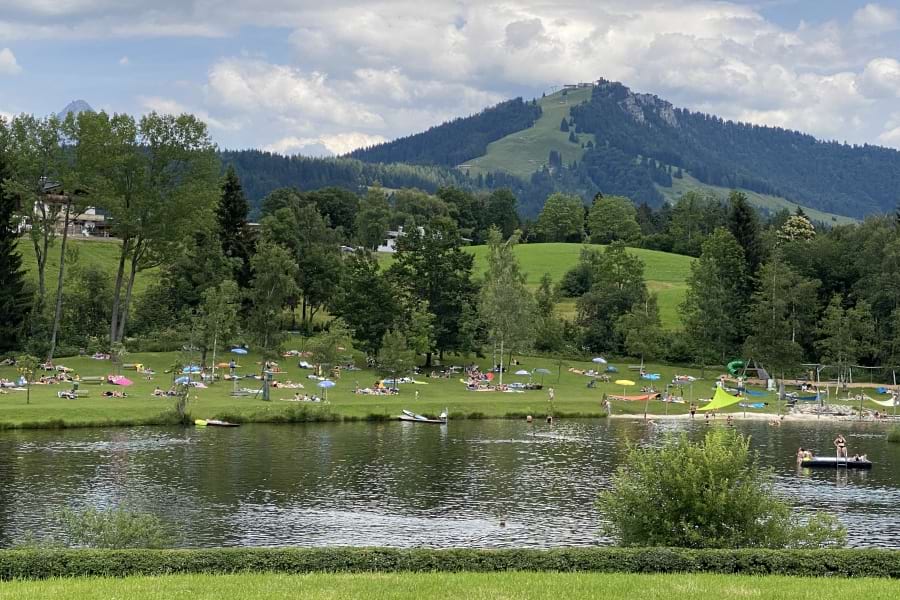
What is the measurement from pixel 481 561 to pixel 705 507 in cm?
956

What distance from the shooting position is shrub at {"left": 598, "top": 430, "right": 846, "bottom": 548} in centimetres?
3562

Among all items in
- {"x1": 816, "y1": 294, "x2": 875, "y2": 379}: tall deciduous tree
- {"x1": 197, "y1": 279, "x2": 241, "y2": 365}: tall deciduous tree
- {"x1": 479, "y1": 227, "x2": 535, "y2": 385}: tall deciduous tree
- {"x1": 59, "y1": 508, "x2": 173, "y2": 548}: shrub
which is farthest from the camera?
{"x1": 816, "y1": 294, "x2": 875, "y2": 379}: tall deciduous tree

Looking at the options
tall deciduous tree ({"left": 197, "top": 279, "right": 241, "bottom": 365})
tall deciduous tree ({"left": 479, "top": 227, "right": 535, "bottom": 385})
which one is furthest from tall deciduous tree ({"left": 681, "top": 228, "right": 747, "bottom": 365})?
tall deciduous tree ({"left": 197, "top": 279, "right": 241, "bottom": 365})

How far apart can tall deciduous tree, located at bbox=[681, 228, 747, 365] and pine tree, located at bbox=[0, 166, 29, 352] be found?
79.5 m

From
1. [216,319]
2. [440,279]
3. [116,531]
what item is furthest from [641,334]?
[116,531]

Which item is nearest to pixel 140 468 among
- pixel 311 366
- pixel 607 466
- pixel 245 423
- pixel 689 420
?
pixel 245 423

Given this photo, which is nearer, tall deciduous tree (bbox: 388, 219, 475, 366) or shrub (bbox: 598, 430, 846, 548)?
shrub (bbox: 598, 430, 846, 548)

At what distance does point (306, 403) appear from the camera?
87.6 metres

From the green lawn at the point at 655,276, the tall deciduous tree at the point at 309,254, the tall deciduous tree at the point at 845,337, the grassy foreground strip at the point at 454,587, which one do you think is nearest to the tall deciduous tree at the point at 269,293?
the tall deciduous tree at the point at 309,254

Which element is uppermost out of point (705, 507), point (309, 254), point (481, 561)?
point (309, 254)

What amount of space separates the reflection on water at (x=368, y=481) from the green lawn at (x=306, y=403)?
3.18m

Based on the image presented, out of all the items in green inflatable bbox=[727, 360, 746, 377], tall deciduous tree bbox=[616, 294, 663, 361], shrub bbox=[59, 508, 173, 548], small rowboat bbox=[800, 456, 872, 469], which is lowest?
small rowboat bbox=[800, 456, 872, 469]

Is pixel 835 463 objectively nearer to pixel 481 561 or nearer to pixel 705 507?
pixel 705 507

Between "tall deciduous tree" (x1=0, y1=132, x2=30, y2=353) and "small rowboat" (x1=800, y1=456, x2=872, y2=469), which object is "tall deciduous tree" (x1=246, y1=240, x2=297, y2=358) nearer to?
"tall deciduous tree" (x1=0, y1=132, x2=30, y2=353)
